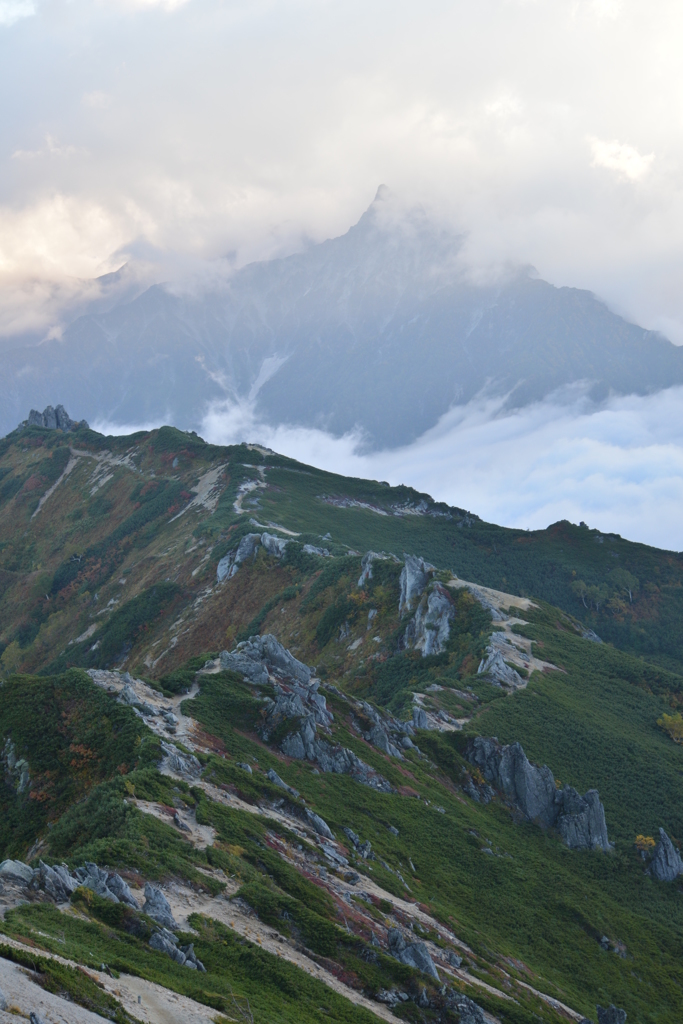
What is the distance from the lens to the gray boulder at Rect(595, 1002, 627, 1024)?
1602 inches

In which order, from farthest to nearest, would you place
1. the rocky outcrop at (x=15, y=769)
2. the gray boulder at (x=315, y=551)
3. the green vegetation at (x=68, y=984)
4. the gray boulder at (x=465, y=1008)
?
the gray boulder at (x=315, y=551) → the rocky outcrop at (x=15, y=769) → the gray boulder at (x=465, y=1008) → the green vegetation at (x=68, y=984)

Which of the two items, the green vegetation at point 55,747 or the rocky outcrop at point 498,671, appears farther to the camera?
the rocky outcrop at point 498,671

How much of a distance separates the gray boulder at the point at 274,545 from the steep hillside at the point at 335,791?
0.53 meters

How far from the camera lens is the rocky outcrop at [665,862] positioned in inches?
2346

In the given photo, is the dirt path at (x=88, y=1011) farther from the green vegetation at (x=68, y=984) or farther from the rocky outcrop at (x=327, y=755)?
the rocky outcrop at (x=327, y=755)

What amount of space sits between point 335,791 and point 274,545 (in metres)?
72.8

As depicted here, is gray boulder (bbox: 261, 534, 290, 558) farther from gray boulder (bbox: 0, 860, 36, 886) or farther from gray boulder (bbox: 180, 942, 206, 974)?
gray boulder (bbox: 180, 942, 206, 974)

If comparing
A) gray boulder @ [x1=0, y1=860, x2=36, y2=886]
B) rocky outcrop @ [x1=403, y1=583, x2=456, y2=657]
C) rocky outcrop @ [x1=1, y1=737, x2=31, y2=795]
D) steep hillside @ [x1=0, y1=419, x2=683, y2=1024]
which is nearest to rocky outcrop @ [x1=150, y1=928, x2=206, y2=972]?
steep hillside @ [x1=0, y1=419, x2=683, y2=1024]

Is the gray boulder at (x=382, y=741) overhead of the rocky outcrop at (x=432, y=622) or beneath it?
beneath

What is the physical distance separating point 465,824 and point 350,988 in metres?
28.7

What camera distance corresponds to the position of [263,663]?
205 feet

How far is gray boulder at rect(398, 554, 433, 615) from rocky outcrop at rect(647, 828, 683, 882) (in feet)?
149

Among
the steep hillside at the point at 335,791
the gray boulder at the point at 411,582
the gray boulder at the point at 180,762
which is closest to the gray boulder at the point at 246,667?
the steep hillside at the point at 335,791

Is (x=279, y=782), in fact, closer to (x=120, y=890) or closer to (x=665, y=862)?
(x=120, y=890)
